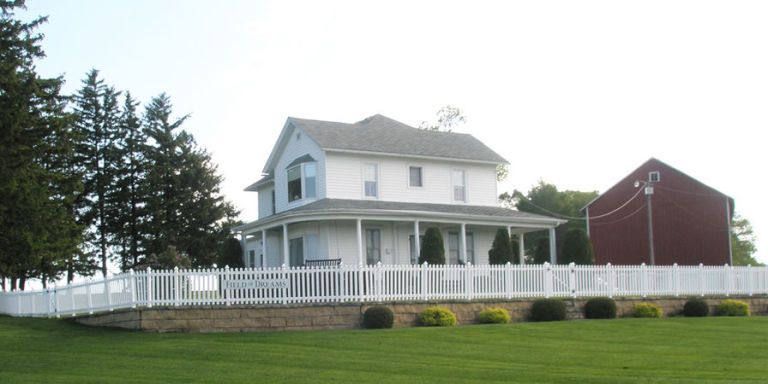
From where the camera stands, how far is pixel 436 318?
81.4 feet

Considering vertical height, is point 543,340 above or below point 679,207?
below

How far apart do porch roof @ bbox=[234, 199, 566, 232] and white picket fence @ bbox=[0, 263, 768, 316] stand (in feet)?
20.0

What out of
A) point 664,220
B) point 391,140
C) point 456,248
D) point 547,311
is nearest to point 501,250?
point 456,248

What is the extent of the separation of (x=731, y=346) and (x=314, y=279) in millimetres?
10248

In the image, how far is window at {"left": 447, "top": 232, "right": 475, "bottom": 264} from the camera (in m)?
36.2

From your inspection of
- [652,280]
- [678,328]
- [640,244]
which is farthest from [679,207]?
[678,328]

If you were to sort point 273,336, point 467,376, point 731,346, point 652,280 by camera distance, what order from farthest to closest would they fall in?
point 652,280 < point 273,336 < point 731,346 < point 467,376

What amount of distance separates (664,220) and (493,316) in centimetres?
2794

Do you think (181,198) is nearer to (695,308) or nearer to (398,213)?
(398,213)

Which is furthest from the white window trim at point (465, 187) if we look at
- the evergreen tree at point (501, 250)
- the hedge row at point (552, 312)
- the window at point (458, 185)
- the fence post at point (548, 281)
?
the hedge row at point (552, 312)

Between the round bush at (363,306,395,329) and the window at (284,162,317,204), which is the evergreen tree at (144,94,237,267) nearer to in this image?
the window at (284,162,317,204)

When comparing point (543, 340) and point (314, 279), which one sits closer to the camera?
point (543, 340)

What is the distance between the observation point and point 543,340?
21.0 meters

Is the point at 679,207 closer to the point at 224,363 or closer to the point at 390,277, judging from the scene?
the point at 390,277
